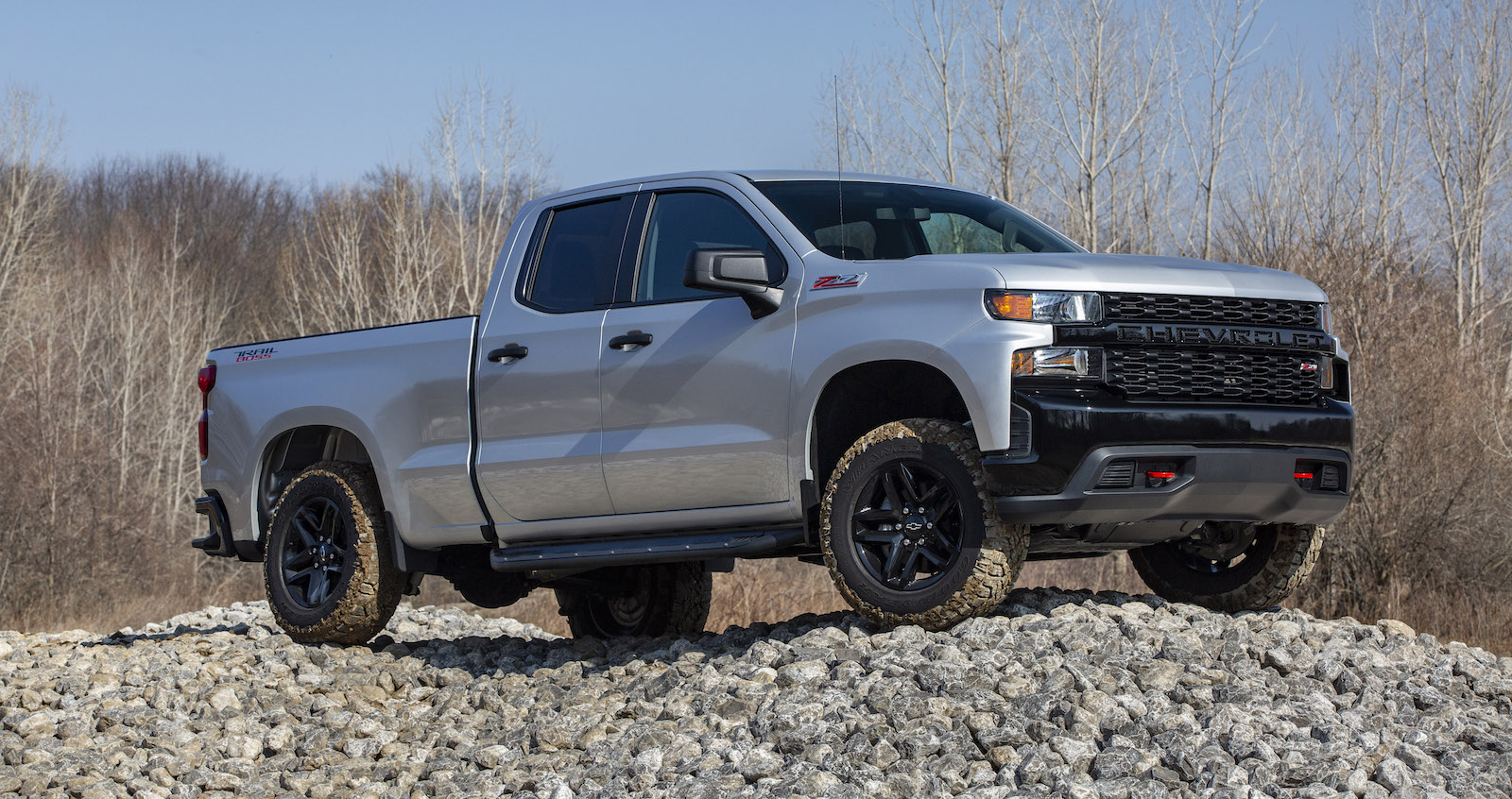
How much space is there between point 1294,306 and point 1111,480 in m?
1.29

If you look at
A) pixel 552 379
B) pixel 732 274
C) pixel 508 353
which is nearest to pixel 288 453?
pixel 508 353

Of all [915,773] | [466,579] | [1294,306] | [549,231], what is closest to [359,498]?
[466,579]

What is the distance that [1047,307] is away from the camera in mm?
5852

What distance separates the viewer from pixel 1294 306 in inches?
250

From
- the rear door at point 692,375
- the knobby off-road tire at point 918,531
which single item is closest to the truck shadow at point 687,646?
the knobby off-road tire at point 918,531

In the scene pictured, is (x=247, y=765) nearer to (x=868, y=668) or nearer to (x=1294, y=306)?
(x=868, y=668)

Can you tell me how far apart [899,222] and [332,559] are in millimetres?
3762

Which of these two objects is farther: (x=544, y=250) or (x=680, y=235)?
(x=544, y=250)

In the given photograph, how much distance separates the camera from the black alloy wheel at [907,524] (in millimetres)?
6164

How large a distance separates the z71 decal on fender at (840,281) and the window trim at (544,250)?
126cm

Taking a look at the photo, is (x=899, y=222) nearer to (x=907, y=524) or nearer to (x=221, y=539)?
(x=907, y=524)

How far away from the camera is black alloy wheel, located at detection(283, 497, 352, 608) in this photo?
27.1ft

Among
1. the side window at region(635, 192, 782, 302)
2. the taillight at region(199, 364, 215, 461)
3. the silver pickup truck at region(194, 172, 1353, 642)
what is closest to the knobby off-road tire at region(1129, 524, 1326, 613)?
the silver pickup truck at region(194, 172, 1353, 642)

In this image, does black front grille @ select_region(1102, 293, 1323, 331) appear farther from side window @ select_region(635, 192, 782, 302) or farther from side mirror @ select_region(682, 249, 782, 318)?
side window @ select_region(635, 192, 782, 302)
